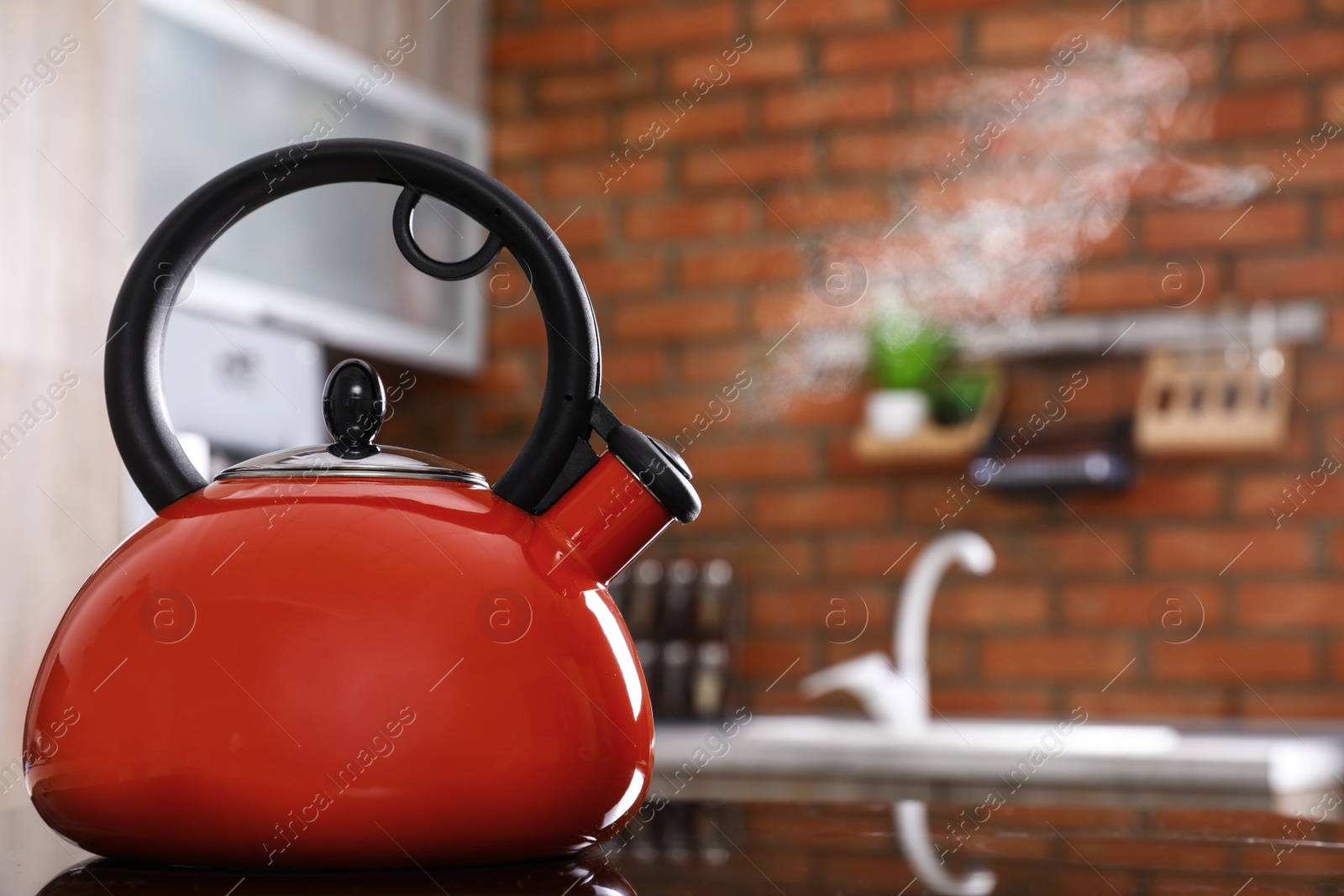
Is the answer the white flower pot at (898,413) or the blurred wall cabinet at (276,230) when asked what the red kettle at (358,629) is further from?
the white flower pot at (898,413)

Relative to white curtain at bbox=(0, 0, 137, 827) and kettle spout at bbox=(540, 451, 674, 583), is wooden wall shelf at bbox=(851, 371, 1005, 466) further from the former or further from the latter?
kettle spout at bbox=(540, 451, 674, 583)

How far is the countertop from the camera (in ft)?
1.38

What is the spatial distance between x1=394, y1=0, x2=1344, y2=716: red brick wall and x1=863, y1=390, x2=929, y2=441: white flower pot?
0.12 metres

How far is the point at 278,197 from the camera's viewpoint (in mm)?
513

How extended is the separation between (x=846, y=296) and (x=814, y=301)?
66 mm

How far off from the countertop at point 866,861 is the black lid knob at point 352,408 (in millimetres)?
162

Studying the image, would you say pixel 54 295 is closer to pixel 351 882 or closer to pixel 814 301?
pixel 814 301

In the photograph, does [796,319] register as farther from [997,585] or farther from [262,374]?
[262,374]

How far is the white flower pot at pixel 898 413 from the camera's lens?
2.56 meters

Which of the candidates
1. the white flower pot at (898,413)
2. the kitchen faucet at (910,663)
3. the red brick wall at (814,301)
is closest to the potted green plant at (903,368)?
the white flower pot at (898,413)

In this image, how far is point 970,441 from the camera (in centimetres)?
251

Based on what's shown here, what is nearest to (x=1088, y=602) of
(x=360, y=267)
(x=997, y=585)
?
(x=997, y=585)

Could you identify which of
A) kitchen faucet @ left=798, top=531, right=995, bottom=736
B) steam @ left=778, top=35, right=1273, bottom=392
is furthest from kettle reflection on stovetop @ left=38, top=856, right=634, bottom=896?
steam @ left=778, top=35, right=1273, bottom=392

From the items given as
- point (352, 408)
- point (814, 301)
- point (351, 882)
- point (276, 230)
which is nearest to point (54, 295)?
point (276, 230)
